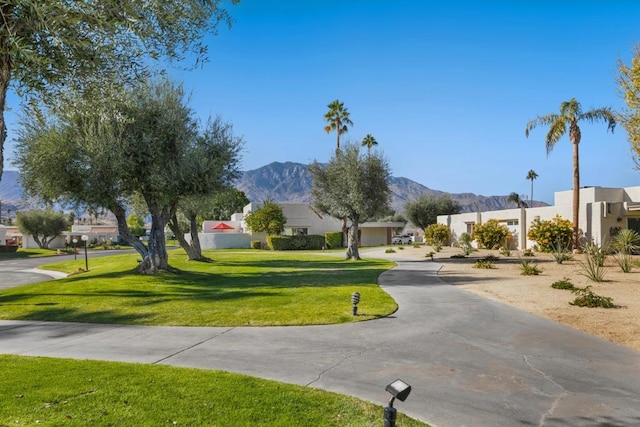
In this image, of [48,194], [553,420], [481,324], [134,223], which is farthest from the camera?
[134,223]

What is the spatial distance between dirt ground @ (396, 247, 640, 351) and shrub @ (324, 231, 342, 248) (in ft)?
100

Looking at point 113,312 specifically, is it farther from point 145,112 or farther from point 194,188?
point 145,112

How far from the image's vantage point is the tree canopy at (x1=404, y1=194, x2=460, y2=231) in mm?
62750

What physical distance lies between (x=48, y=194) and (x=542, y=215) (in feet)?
109

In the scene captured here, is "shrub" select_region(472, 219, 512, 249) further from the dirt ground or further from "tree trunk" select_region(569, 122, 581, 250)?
the dirt ground

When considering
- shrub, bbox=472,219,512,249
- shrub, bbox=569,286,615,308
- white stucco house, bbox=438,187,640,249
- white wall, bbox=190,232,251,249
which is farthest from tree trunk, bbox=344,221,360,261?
white wall, bbox=190,232,251,249

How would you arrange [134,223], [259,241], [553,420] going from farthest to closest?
[134,223], [259,241], [553,420]

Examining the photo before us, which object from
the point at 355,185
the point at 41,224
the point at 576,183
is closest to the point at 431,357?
the point at 355,185

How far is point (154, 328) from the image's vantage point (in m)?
10.2

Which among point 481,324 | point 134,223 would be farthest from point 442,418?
point 134,223

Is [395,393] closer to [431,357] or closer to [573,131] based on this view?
[431,357]

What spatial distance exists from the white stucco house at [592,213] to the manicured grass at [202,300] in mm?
18489

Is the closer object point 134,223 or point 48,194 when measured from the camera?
point 48,194

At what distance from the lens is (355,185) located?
30.1m
